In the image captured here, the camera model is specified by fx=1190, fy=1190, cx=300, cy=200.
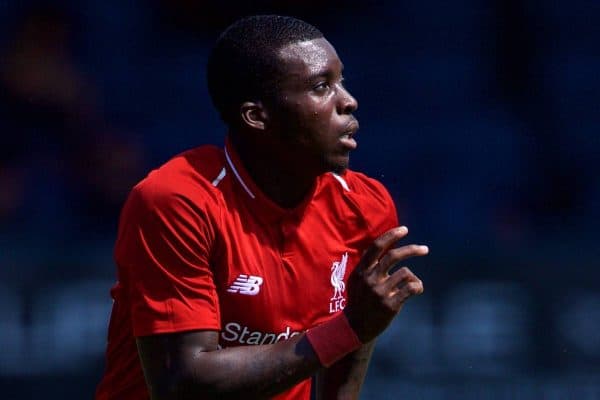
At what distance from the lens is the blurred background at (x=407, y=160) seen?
575cm

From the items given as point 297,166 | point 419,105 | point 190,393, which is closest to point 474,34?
point 419,105

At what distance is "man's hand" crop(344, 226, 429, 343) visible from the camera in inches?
117

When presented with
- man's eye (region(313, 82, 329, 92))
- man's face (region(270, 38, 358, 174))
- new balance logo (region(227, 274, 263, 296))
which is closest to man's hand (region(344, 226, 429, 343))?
new balance logo (region(227, 274, 263, 296))

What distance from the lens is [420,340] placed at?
5.77m

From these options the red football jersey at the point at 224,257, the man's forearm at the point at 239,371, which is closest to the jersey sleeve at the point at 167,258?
the red football jersey at the point at 224,257

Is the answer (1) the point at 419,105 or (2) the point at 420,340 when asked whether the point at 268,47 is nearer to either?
(2) the point at 420,340

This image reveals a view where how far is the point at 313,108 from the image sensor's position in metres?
3.28

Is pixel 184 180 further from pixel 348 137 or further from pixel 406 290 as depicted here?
pixel 406 290

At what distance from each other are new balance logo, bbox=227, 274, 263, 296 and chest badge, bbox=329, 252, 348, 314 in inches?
11.0

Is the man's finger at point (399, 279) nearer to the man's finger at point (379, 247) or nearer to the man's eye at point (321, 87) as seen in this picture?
the man's finger at point (379, 247)

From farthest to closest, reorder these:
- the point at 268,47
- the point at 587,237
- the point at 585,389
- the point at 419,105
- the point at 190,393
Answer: the point at 419,105, the point at 587,237, the point at 585,389, the point at 268,47, the point at 190,393

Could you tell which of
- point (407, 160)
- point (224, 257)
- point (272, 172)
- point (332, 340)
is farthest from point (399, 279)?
point (407, 160)

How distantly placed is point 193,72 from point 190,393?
13.6ft

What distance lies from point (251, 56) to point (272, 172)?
344mm
